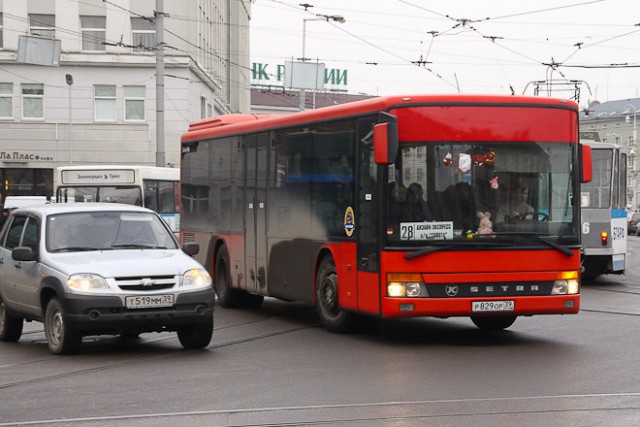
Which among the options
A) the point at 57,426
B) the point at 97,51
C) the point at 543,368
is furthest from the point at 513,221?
the point at 97,51

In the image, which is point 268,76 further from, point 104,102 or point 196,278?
point 196,278

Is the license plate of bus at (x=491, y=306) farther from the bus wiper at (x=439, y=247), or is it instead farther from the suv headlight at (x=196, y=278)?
the suv headlight at (x=196, y=278)

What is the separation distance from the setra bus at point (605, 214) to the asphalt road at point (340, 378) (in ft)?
30.5

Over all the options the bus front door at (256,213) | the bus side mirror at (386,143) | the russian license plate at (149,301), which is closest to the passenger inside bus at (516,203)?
the bus side mirror at (386,143)

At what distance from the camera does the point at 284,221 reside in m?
16.7

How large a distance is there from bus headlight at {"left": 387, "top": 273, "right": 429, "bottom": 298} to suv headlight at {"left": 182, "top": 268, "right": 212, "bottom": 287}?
204 centimetres

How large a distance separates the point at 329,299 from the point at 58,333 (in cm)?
366

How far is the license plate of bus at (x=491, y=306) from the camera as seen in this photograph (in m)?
13.5

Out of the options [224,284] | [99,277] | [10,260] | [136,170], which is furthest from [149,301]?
[136,170]

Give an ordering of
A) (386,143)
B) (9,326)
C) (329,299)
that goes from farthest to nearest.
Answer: (329,299), (9,326), (386,143)

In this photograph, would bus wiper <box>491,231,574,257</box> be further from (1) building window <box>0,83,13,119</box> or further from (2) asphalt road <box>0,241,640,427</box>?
(1) building window <box>0,83,13,119</box>

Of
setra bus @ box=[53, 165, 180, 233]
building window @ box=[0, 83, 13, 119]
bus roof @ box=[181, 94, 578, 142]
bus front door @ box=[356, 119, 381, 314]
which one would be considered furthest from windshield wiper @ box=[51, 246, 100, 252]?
building window @ box=[0, 83, 13, 119]

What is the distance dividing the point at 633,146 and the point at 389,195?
13244cm

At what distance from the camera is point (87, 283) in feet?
40.8
